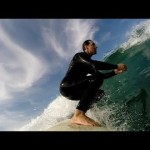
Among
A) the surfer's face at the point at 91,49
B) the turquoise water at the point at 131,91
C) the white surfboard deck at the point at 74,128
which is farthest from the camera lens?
the turquoise water at the point at 131,91

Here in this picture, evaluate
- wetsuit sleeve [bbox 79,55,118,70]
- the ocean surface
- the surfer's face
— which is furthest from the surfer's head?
the ocean surface

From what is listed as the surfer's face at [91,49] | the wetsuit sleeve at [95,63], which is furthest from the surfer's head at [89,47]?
the wetsuit sleeve at [95,63]

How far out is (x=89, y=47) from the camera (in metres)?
4.84

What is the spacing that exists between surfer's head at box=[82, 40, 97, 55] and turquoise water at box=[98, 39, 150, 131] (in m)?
0.68

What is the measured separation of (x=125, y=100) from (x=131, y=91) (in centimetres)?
26

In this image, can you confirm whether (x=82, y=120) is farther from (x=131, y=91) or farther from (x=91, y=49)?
(x=131, y=91)

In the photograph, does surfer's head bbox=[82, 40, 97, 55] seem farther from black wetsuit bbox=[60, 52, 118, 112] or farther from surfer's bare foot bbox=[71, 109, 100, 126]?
surfer's bare foot bbox=[71, 109, 100, 126]

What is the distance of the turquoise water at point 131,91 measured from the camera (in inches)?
199

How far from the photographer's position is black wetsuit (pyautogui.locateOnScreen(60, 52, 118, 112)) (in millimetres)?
4605

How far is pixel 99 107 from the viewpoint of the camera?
5.01m

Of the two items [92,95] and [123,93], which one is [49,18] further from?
[123,93]

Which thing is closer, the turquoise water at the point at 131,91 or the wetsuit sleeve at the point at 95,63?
the wetsuit sleeve at the point at 95,63

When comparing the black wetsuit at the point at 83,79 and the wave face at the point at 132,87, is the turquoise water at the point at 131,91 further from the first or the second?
the black wetsuit at the point at 83,79
